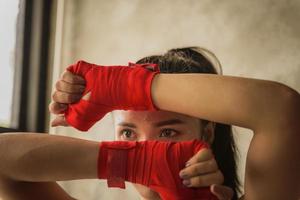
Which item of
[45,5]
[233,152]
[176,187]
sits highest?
[45,5]

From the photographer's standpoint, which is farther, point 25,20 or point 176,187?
point 25,20

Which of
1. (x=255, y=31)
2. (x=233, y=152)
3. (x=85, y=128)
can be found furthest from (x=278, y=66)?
(x=85, y=128)

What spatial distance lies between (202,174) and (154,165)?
0.06 meters

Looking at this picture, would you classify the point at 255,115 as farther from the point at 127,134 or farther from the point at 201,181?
the point at 127,134

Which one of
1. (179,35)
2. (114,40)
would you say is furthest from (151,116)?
(114,40)

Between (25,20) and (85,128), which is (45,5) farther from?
(85,128)

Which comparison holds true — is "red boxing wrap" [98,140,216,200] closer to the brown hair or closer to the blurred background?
the brown hair

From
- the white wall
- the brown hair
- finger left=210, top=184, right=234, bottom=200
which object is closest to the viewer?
finger left=210, top=184, right=234, bottom=200

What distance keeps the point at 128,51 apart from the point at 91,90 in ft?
2.76

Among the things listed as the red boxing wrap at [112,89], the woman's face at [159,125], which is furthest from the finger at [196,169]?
the woman's face at [159,125]

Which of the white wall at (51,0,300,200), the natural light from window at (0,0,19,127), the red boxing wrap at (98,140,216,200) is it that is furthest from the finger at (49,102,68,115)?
the natural light from window at (0,0,19,127)

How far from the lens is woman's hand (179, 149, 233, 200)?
0.49 metres

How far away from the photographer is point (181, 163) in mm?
498

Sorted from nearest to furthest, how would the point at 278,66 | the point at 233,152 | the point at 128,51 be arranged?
1. the point at 233,152
2. the point at 278,66
3. the point at 128,51
